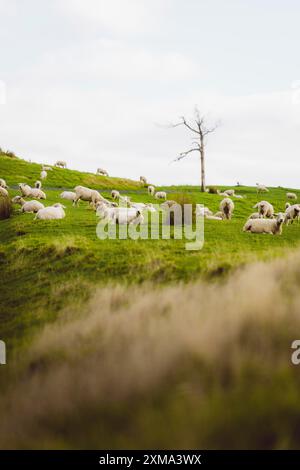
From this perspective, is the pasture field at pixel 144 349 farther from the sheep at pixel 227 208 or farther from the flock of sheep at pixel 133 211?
the sheep at pixel 227 208

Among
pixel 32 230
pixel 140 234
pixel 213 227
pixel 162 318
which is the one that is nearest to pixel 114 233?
pixel 140 234

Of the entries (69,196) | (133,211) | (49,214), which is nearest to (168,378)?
(133,211)

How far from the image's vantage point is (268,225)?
1619 cm

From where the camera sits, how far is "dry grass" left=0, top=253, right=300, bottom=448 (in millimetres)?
4121

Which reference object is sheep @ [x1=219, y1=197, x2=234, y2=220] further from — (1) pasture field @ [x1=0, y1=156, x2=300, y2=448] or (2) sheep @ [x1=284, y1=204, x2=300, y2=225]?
(1) pasture field @ [x1=0, y1=156, x2=300, y2=448]

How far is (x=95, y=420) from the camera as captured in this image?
4.42 meters

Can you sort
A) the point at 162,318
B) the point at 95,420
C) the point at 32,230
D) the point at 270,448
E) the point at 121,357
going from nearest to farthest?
1. the point at 270,448
2. the point at 95,420
3. the point at 121,357
4. the point at 162,318
5. the point at 32,230

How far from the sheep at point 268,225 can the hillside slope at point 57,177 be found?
30561mm

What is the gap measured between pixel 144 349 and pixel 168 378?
2.52ft

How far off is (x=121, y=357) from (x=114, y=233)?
10565 mm

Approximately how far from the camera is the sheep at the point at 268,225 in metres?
16.0

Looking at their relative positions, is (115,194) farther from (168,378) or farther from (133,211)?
(168,378)

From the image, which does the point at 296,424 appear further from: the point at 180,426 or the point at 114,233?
the point at 114,233
